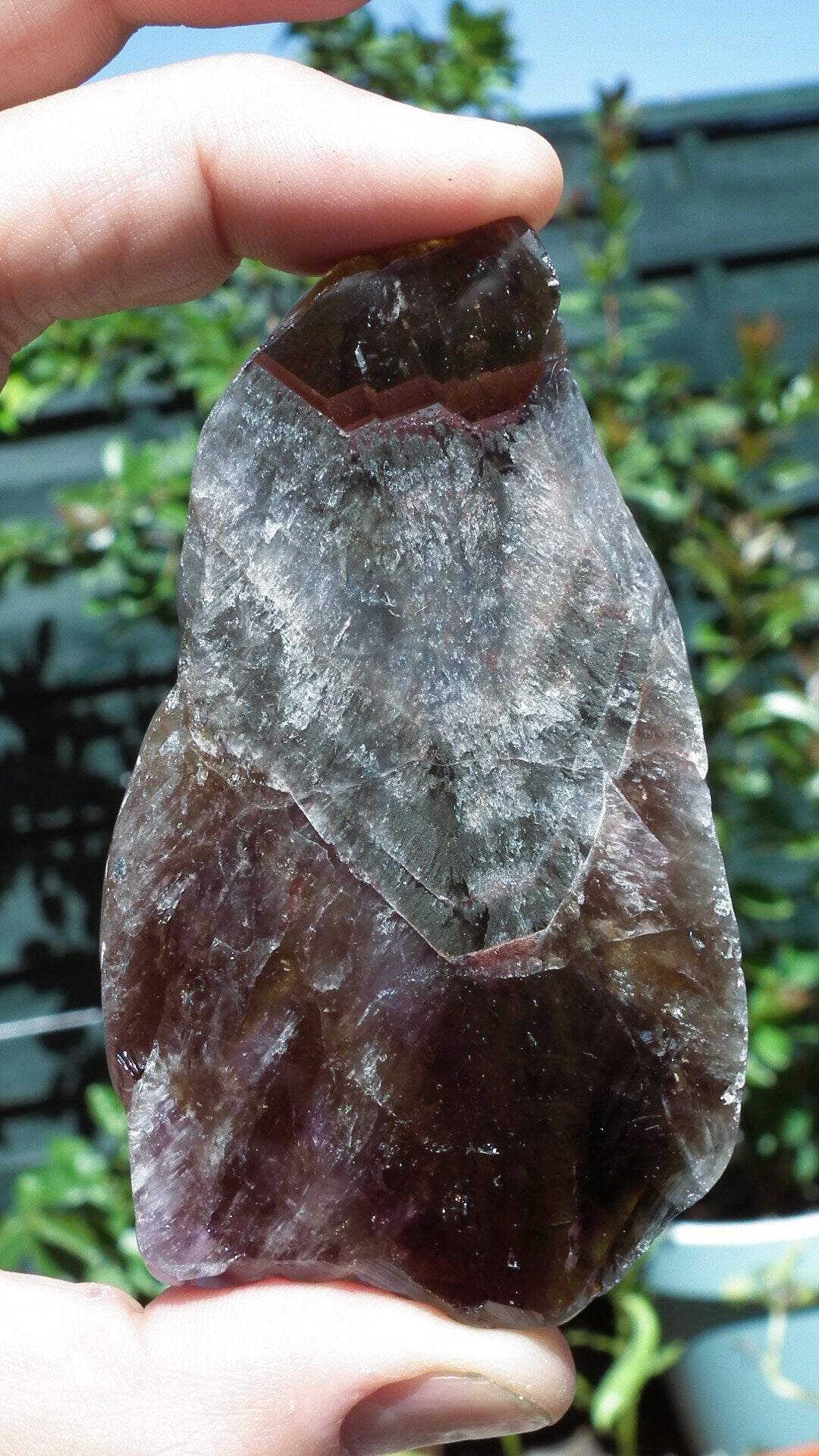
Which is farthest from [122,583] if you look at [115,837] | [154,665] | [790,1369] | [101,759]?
[790,1369]

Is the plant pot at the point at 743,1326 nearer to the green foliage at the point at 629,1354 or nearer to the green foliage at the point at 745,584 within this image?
the green foliage at the point at 629,1354

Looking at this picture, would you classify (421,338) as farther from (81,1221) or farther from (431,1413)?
(81,1221)

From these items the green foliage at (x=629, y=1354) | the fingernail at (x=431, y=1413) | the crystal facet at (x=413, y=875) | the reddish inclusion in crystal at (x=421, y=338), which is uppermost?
the reddish inclusion in crystal at (x=421, y=338)

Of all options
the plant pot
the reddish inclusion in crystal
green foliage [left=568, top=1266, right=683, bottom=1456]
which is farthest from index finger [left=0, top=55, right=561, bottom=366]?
green foliage [left=568, top=1266, right=683, bottom=1456]

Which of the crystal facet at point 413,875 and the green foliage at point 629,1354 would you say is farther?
the green foliage at point 629,1354

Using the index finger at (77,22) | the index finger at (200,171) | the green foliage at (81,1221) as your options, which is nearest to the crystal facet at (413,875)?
the index finger at (200,171)

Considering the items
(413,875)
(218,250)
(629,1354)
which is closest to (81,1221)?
(629,1354)
